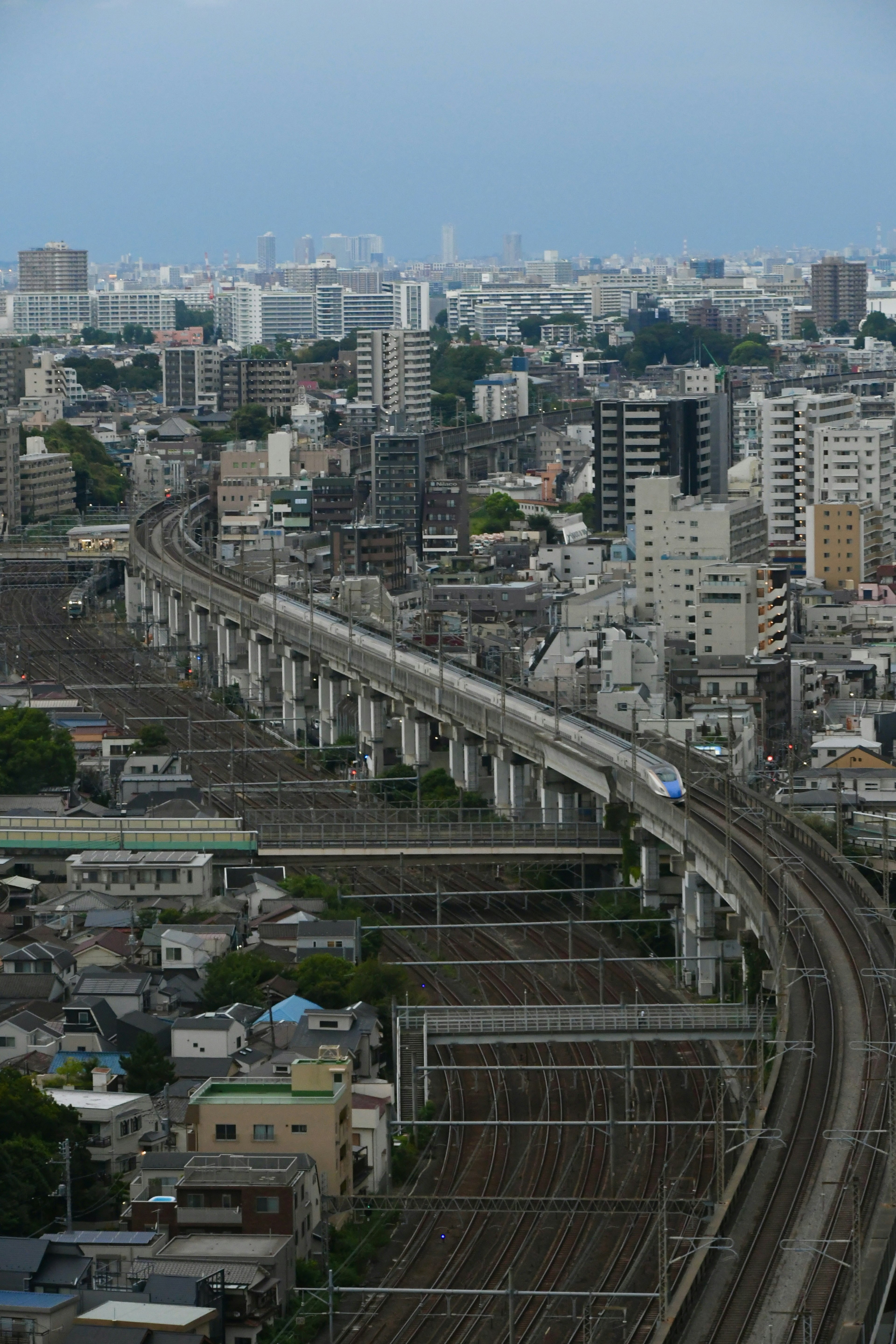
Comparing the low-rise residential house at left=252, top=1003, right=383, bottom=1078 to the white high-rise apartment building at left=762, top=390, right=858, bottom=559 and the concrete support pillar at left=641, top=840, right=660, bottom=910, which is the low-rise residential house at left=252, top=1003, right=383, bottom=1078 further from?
the white high-rise apartment building at left=762, top=390, right=858, bottom=559

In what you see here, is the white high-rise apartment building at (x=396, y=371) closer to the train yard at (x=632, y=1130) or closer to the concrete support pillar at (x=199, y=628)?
the concrete support pillar at (x=199, y=628)

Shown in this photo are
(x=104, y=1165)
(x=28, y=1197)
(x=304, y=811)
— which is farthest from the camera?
(x=304, y=811)

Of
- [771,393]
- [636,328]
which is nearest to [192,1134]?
[771,393]

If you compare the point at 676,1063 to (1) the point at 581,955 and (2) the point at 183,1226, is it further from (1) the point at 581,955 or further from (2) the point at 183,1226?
(2) the point at 183,1226

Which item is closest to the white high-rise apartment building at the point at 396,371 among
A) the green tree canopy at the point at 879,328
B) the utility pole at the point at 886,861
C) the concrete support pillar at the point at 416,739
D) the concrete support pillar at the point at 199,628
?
the green tree canopy at the point at 879,328

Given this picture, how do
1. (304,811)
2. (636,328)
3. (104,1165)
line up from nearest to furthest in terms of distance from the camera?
(104,1165), (304,811), (636,328)

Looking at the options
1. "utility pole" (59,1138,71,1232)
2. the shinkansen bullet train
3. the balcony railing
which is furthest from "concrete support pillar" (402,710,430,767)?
the balcony railing

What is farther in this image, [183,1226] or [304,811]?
[304,811]
